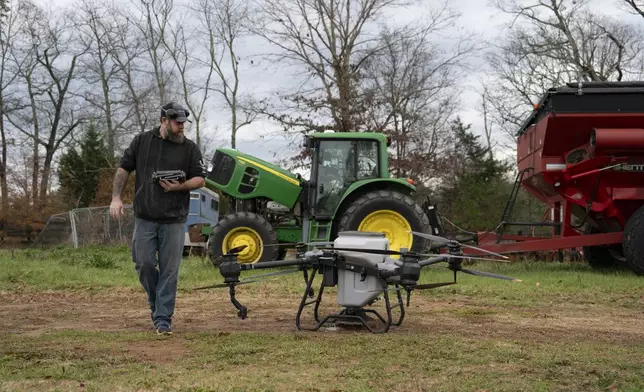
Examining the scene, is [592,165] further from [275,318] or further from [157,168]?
[157,168]

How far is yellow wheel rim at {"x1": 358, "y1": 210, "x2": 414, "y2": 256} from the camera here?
11.9 meters

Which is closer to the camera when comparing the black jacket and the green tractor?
the black jacket

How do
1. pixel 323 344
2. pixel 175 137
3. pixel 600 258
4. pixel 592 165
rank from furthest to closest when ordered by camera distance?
pixel 600 258 → pixel 592 165 → pixel 175 137 → pixel 323 344

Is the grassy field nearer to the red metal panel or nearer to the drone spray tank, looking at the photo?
the drone spray tank

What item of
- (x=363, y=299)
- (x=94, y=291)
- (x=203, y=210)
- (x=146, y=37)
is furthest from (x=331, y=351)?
(x=146, y=37)

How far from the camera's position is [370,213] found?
1189cm


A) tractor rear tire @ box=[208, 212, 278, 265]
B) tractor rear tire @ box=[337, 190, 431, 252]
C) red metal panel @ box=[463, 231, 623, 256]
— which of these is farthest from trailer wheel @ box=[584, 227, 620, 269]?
tractor rear tire @ box=[208, 212, 278, 265]

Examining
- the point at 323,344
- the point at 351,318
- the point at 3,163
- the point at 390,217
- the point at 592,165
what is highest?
the point at 3,163

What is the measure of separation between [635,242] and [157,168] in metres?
8.12

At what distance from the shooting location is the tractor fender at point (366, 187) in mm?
12102

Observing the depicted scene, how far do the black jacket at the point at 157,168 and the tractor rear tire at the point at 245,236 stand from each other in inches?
250

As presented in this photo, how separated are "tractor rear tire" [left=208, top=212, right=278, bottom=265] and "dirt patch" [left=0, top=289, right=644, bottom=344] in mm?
3612

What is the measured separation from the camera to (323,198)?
1247 centimetres

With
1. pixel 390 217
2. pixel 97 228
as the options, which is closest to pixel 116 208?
pixel 390 217
